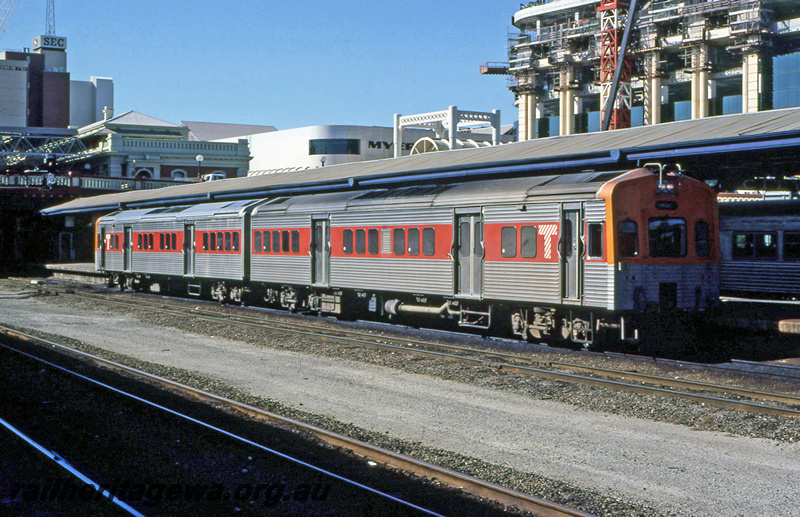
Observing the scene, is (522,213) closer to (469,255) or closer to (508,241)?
(508,241)

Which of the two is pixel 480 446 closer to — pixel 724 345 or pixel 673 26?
pixel 724 345

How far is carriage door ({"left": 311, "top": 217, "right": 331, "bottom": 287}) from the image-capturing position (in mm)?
24781

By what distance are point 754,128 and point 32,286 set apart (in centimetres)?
3538

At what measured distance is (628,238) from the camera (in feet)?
54.2

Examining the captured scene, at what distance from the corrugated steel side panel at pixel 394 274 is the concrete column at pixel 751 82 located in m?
52.0

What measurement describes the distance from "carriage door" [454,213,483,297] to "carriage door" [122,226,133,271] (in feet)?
70.3

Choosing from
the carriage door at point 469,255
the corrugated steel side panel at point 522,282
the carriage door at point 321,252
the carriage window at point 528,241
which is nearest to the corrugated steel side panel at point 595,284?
the corrugated steel side panel at point 522,282

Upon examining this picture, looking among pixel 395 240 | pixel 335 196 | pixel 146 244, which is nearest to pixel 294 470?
pixel 395 240

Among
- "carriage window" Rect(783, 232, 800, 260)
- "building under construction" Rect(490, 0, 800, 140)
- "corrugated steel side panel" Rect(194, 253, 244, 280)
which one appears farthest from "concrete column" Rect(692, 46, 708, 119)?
"corrugated steel side panel" Rect(194, 253, 244, 280)

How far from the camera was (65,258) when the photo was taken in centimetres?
6762

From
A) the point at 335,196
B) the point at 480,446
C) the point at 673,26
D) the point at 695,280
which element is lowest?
the point at 480,446

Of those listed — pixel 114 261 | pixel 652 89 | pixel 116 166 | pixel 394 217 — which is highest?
pixel 652 89

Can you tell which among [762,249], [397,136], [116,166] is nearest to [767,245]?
[762,249]

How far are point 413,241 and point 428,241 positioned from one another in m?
0.63
